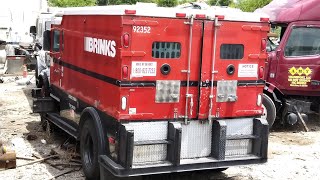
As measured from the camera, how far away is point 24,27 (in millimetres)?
24000

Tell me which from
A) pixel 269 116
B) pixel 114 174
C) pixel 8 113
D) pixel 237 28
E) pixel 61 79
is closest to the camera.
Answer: pixel 114 174

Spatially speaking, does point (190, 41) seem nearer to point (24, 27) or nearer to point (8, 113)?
point (8, 113)

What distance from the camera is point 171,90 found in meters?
6.21

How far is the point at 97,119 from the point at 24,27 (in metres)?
18.8

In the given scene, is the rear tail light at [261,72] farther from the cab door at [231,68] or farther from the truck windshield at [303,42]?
the truck windshield at [303,42]

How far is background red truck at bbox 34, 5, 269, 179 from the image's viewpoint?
5961mm

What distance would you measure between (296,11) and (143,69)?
6.35 m

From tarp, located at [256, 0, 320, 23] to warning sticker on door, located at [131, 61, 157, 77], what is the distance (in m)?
6.06

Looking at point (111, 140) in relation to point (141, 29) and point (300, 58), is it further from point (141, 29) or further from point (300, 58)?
point (300, 58)

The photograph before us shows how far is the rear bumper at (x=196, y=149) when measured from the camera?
232 inches

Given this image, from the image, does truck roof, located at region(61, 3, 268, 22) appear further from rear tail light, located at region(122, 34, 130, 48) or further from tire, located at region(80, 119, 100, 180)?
tire, located at region(80, 119, 100, 180)

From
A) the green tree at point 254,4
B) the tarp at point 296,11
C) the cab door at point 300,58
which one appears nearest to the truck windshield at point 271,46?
the cab door at point 300,58

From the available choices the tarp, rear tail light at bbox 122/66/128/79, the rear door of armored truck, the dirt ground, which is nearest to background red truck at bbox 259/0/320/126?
the tarp

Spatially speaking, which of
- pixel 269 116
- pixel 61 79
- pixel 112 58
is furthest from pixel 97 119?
pixel 269 116
